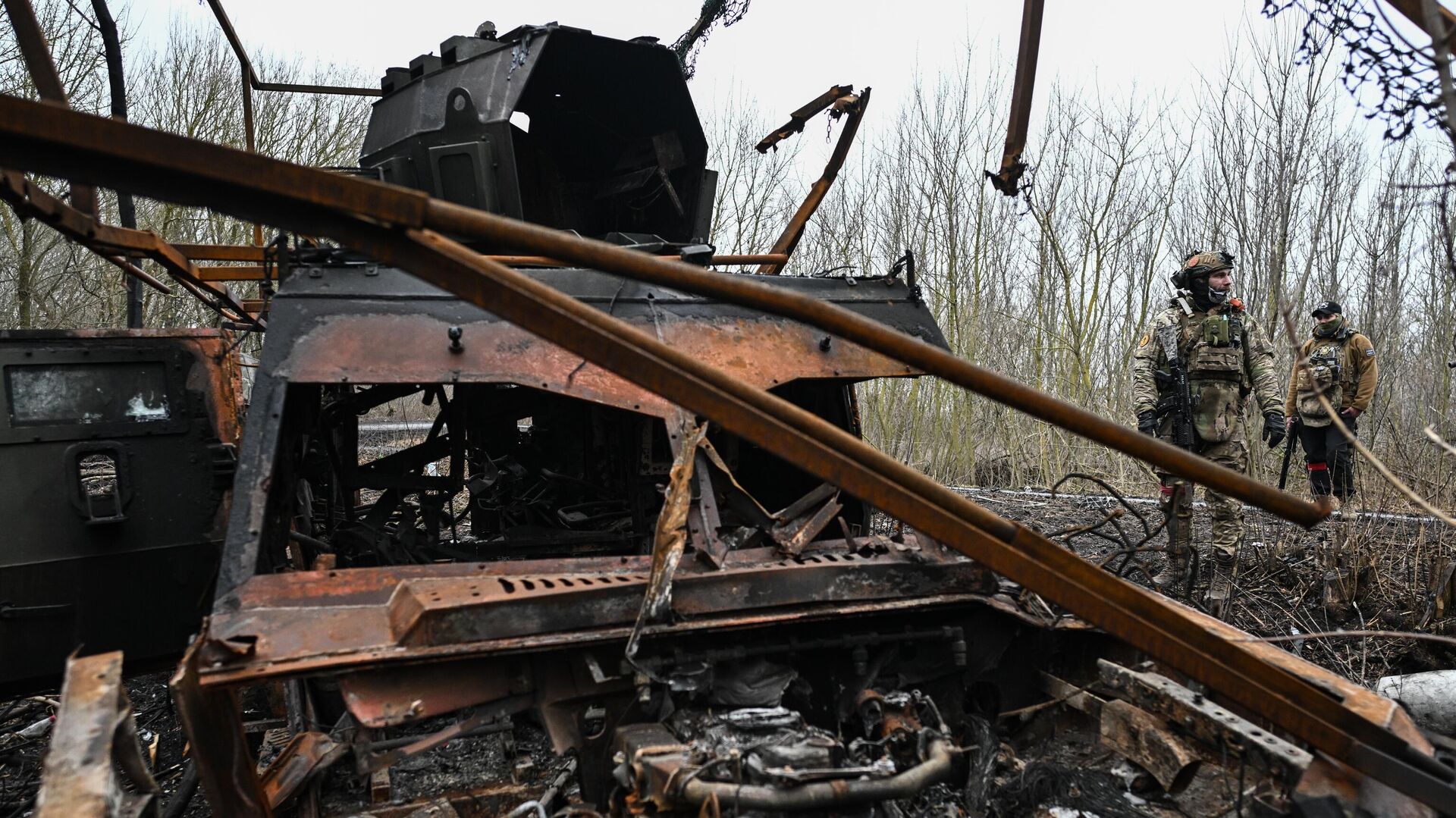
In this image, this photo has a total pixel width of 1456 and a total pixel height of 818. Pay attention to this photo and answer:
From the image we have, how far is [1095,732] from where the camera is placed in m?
3.34

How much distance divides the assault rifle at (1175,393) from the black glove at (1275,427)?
0.49m

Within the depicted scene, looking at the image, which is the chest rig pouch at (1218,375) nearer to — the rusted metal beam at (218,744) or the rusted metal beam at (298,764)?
the rusted metal beam at (298,764)

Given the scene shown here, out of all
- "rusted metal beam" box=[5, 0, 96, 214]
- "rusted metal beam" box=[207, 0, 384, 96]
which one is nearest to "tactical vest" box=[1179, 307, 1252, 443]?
"rusted metal beam" box=[207, 0, 384, 96]

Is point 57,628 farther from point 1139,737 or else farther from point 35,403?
point 1139,737

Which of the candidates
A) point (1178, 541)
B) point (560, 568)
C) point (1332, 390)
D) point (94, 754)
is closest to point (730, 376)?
point (560, 568)

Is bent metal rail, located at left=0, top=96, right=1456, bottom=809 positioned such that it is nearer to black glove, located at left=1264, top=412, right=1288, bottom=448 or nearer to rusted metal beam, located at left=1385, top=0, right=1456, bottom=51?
rusted metal beam, located at left=1385, top=0, right=1456, bottom=51

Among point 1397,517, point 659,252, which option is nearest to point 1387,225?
point 1397,517

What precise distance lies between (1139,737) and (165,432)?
169 inches

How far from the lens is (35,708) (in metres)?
5.19

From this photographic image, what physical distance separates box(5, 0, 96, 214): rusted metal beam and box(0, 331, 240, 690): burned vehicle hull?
1.28 m

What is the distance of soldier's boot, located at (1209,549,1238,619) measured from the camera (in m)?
5.10

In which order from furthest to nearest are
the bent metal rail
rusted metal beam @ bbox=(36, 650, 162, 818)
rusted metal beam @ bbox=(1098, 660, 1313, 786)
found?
rusted metal beam @ bbox=(1098, 660, 1313, 786) → rusted metal beam @ bbox=(36, 650, 162, 818) → the bent metal rail

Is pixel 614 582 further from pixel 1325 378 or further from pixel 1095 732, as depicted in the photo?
pixel 1325 378

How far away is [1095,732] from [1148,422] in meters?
3.21
